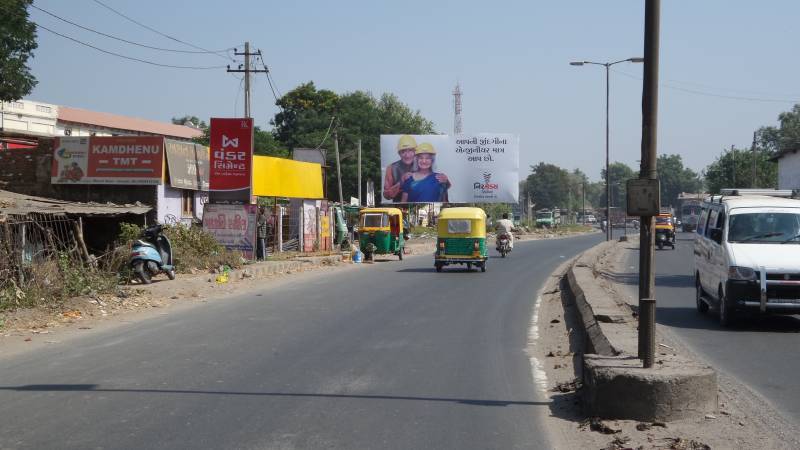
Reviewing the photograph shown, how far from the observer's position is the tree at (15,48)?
35.2 metres

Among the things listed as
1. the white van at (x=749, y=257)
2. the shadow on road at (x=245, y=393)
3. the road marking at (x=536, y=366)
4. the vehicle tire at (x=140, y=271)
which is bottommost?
the road marking at (x=536, y=366)

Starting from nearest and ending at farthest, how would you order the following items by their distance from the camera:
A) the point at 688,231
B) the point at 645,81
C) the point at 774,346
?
the point at 645,81 < the point at 774,346 < the point at 688,231

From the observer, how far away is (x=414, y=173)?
4741 cm

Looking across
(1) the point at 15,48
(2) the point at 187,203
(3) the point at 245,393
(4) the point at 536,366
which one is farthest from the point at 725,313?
(1) the point at 15,48

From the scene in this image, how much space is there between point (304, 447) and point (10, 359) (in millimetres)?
5708

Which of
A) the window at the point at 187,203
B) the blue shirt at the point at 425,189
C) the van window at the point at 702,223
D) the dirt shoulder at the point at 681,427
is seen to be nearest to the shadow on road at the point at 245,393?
the dirt shoulder at the point at 681,427

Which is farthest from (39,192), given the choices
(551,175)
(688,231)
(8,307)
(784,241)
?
(551,175)

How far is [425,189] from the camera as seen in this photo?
47.2 metres

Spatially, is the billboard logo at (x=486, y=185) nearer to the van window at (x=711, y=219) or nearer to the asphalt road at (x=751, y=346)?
the asphalt road at (x=751, y=346)

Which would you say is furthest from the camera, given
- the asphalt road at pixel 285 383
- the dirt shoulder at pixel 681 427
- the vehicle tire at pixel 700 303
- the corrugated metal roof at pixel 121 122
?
the corrugated metal roof at pixel 121 122

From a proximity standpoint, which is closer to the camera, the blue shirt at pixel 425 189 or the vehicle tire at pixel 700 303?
the vehicle tire at pixel 700 303

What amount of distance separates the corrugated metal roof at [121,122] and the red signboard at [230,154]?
4361 cm

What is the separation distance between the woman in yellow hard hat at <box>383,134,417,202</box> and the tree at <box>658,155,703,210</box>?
130 metres

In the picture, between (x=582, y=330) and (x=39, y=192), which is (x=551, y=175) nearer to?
(x=39, y=192)
